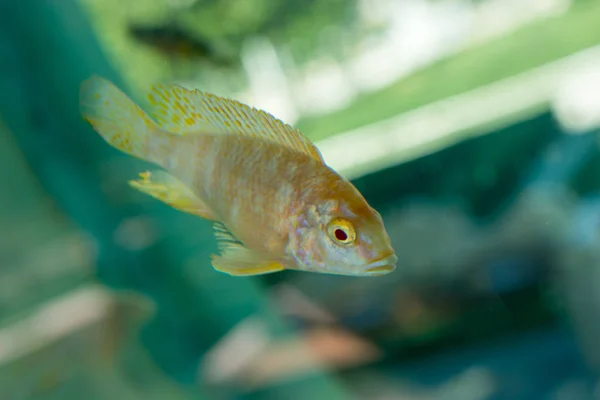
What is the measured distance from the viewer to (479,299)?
1773 mm

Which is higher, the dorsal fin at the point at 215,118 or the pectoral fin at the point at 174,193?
the dorsal fin at the point at 215,118

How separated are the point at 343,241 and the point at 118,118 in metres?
0.29

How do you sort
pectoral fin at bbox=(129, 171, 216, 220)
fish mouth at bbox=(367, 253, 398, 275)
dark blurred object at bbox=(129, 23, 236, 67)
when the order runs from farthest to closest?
dark blurred object at bbox=(129, 23, 236, 67), pectoral fin at bbox=(129, 171, 216, 220), fish mouth at bbox=(367, 253, 398, 275)

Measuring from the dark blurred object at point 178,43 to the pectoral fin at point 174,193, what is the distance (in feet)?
3.00

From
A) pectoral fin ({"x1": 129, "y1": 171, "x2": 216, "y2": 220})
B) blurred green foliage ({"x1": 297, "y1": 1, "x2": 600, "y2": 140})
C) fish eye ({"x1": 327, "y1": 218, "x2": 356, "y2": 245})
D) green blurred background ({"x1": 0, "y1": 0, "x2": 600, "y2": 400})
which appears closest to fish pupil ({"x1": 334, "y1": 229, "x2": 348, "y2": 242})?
fish eye ({"x1": 327, "y1": 218, "x2": 356, "y2": 245})

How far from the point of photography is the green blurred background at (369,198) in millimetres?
1554

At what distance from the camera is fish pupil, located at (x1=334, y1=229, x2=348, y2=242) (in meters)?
0.46

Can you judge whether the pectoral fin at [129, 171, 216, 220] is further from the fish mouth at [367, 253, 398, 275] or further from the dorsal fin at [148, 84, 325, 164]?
the fish mouth at [367, 253, 398, 275]

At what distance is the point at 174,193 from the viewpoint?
1.84ft

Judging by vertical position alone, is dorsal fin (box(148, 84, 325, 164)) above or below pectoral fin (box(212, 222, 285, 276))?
above

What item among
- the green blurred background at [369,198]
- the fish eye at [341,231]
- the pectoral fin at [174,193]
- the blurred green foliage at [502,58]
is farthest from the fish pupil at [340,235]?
the blurred green foliage at [502,58]

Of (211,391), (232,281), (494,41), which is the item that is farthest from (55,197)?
(494,41)

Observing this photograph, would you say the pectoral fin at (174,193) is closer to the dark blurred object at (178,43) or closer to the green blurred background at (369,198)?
the green blurred background at (369,198)

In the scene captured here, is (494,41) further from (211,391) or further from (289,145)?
(211,391)
